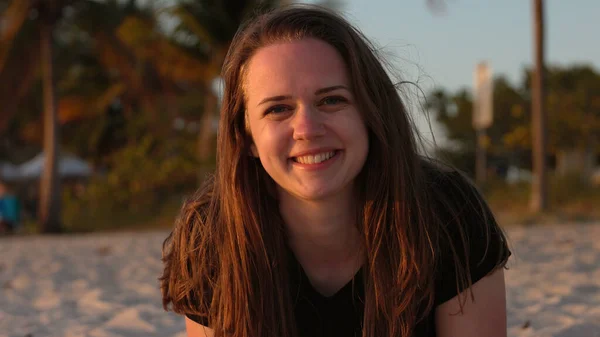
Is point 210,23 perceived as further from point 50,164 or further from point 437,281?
point 437,281

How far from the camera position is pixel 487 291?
1.95 meters

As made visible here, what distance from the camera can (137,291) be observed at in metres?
4.65

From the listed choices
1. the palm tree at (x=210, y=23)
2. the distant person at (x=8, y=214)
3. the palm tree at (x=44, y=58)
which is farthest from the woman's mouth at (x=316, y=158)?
the palm tree at (x=210, y=23)

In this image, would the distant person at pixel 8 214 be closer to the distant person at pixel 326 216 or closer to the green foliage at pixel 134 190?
the green foliage at pixel 134 190

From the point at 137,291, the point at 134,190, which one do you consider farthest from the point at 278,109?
the point at 134,190

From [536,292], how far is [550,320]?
95 centimetres

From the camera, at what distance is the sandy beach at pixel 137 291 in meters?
3.20

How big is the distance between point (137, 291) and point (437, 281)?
10.4 ft

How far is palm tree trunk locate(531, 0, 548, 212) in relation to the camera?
10.1 meters

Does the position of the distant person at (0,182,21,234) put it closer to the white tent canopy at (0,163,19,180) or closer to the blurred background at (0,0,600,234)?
the blurred background at (0,0,600,234)

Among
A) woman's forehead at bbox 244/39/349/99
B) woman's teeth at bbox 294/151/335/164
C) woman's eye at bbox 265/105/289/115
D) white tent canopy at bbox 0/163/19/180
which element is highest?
white tent canopy at bbox 0/163/19/180

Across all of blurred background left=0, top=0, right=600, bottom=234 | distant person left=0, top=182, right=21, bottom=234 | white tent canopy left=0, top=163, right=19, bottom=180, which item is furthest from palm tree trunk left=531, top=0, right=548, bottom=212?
white tent canopy left=0, top=163, right=19, bottom=180

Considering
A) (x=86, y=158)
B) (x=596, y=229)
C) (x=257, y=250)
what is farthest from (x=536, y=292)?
(x=86, y=158)

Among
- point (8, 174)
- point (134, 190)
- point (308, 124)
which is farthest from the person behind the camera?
point (8, 174)
